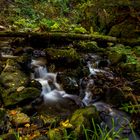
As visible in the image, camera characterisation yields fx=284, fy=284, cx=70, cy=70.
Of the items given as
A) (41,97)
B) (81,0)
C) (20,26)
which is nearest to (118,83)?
(41,97)

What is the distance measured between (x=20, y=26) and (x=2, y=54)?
12.4 ft

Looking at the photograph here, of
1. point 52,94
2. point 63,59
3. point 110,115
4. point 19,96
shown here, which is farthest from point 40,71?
point 110,115

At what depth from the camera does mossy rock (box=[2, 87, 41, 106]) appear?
556cm

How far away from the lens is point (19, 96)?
5648 millimetres

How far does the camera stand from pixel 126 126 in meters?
5.30

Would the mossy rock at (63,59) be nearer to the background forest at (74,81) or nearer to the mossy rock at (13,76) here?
the background forest at (74,81)

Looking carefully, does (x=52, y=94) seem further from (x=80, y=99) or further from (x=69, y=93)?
(x=80, y=99)

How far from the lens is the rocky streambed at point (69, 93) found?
4.73 meters

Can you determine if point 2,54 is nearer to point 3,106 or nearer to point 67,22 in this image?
point 3,106

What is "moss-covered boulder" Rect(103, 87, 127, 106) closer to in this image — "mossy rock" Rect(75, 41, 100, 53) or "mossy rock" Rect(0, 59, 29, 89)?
"mossy rock" Rect(0, 59, 29, 89)

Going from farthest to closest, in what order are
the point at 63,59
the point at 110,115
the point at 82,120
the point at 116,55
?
1. the point at 116,55
2. the point at 63,59
3. the point at 110,115
4. the point at 82,120

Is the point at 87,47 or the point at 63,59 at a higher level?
the point at 87,47

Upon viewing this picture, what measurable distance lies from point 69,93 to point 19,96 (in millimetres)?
1449

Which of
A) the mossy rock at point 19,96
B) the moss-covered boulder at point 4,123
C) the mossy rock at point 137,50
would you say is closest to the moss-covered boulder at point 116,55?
the mossy rock at point 137,50
